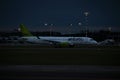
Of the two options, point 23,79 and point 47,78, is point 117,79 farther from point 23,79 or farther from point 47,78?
point 23,79

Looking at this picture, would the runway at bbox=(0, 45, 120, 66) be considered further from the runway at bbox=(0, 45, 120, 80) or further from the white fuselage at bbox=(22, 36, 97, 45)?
the white fuselage at bbox=(22, 36, 97, 45)

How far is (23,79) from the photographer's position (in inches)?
634

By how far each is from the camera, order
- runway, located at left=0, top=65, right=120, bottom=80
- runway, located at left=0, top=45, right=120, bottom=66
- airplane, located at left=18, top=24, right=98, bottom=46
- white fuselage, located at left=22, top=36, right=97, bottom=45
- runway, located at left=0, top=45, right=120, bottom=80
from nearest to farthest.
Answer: runway, located at left=0, top=65, right=120, bottom=80
runway, located at left=0, top=45, right=120, bottom=80
runway, located at left=0, top=45, right=120, bottom=66
airplane, located at left=18, top=24, right=98, bottom=46
white fuselage, located at left=22, top=36, right=97, bottom=45

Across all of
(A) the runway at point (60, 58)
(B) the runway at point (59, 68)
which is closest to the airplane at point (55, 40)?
(A) the runway at point (60, 58)

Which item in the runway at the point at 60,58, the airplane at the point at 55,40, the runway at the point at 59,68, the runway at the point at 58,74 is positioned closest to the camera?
the runway at the point at 58,74

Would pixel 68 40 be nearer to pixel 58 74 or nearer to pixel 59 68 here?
pixel 59 68

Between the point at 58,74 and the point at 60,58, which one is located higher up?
the point at 60,58

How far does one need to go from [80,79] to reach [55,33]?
176997 millimetres

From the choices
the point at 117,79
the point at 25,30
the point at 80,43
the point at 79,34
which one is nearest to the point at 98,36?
the point at 79,34

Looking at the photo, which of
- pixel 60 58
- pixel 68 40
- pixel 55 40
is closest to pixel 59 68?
pixel 60 58

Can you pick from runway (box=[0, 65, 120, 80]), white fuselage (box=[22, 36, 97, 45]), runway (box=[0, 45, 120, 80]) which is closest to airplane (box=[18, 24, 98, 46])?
white fuselage (box=[22, 36, 97, 45])

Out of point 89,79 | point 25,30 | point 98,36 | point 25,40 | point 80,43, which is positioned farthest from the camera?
point 98,36

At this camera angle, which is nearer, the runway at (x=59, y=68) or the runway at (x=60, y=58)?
the runway at (x=59, y=68)

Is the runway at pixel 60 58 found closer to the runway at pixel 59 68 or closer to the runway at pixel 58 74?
the runway at pixel 59 68
